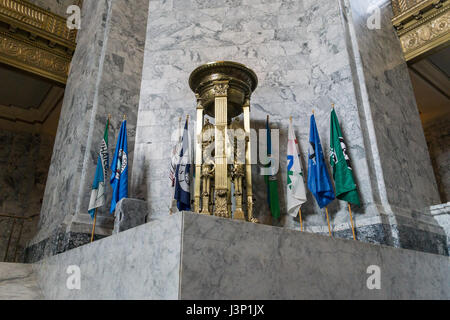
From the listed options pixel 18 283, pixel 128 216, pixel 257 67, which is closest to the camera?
pixel 18 283

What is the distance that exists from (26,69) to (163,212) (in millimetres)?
4191

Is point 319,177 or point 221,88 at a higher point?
point 221,88

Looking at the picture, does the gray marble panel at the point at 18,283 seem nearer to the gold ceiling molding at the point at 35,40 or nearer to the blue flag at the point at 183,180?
the blue flag at the point at 183,180

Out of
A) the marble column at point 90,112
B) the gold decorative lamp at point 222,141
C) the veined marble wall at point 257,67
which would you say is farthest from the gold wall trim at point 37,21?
the gold decorative lamp at point 222,141

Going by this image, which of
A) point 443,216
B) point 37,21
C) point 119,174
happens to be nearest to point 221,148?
point 119,174

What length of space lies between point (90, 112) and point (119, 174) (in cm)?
123

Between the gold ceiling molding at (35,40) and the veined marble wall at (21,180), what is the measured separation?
142 inches

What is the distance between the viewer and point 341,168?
4.28 m

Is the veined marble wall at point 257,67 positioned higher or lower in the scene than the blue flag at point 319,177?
higher

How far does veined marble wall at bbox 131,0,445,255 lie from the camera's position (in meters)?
4.55

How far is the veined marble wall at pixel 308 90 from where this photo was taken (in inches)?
179

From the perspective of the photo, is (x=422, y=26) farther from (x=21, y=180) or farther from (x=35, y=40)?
(x=21, y=180)
